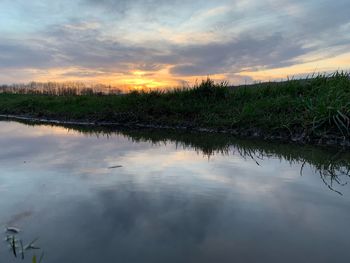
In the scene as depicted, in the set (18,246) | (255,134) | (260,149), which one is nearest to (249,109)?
(255,134)

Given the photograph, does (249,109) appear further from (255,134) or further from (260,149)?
(260,149)

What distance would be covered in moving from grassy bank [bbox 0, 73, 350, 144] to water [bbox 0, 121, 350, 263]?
40.2 inches

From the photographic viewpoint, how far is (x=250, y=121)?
7.39m

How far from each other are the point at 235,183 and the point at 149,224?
1.38 m

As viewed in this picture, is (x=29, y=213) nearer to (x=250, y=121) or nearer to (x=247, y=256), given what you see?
(x=247, y=256)

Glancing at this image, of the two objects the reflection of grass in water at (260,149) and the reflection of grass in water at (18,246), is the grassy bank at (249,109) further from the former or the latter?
the reflection of grass in water at (18,246)

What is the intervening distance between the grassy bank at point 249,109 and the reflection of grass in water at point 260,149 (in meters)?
0.58

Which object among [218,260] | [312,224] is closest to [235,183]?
[312,224]

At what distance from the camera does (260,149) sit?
5.61 m

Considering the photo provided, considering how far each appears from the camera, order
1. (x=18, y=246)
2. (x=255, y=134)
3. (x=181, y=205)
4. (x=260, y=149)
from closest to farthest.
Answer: (x=18, y=246)
(x=181, y=205)
(x=260, y=149)
(x=255, y=134)

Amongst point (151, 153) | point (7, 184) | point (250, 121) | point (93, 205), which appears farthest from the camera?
point (250, 121)

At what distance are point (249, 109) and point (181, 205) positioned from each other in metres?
5.08

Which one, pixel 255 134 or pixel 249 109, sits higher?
pixel 249 109

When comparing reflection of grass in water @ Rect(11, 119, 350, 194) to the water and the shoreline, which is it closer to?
the water
